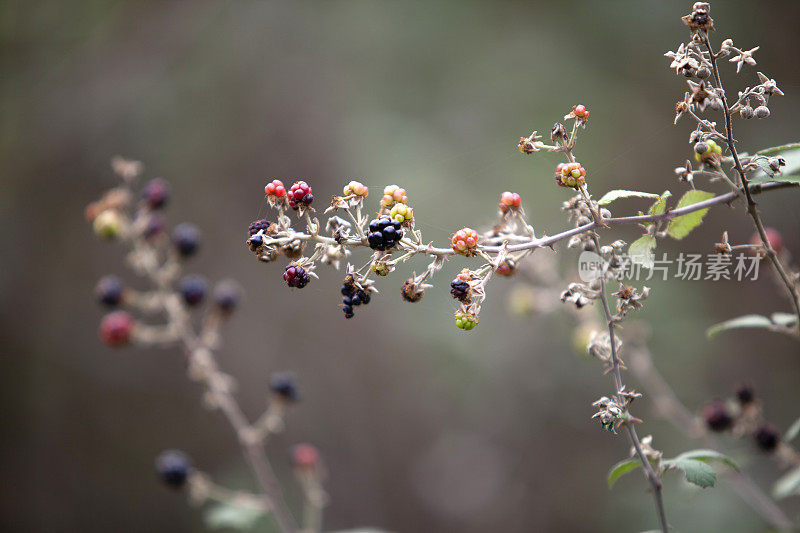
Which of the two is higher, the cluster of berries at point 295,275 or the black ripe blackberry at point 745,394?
the cluster of berries at point 295,275

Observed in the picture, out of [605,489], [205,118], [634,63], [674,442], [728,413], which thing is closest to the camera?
[728,413]

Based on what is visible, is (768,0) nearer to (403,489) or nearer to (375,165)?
(375,165)

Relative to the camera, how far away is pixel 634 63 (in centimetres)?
522

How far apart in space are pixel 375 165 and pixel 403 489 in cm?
310

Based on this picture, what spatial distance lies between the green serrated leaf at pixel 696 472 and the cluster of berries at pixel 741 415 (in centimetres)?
68

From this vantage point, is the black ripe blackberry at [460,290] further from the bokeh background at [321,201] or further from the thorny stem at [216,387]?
the bokeh background at [321,201]

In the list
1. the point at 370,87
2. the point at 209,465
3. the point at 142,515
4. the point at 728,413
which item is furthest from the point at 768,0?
the point at 142,515

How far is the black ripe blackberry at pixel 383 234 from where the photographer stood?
1.39m

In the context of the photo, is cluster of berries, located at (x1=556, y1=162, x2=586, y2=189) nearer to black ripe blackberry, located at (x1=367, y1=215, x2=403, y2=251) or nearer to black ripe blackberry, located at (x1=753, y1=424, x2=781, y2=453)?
black ripe blackberry, located at (x1=367, y1=215, x2=403, y2=251)

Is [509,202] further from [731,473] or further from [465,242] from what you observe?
[731,473]

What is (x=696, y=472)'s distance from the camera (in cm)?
154

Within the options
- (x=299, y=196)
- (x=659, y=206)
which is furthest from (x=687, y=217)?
(x=299, y=196)

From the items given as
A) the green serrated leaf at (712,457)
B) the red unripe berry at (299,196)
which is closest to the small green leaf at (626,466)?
the green serrated leaf at (712,457)

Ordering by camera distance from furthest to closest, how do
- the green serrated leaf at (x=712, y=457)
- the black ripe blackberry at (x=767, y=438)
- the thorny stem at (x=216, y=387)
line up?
the thorny stem at (x=216, y=387) → the black ripe blackberry at (x=767, y=438) → the green serrated leaf at (x=712, y=457)
